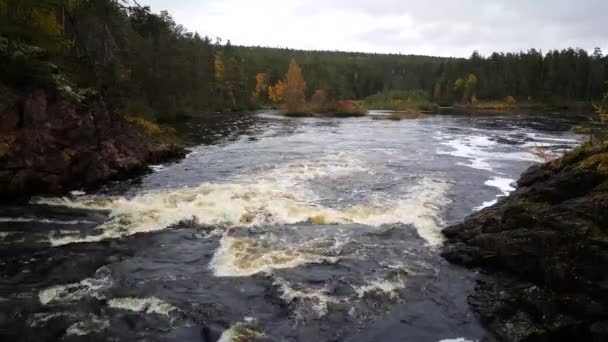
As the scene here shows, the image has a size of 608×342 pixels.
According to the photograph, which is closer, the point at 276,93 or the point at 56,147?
the point at 56,147

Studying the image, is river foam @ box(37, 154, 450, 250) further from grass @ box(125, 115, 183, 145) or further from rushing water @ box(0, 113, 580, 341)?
grass @ box(125, 115, 183, 145)

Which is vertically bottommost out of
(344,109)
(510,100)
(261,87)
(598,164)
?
(598,164)

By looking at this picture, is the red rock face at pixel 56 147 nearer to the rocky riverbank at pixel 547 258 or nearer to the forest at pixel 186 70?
the forest at pixel 186 70

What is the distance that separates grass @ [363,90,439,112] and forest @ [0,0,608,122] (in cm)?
779

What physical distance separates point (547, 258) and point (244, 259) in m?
6.77

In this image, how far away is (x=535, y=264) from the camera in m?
9.94

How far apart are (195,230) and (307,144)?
20865 mm

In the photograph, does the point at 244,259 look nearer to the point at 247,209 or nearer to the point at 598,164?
the point at 247,209

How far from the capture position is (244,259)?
1141 centimetres

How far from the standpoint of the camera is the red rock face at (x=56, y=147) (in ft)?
50.4

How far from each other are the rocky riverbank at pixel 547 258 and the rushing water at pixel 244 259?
2.22ft

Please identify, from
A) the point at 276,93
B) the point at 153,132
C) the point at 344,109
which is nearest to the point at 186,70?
the point at 153,132

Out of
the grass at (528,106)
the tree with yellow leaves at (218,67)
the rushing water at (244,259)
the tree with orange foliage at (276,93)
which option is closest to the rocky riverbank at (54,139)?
the rushing water at (244,259)

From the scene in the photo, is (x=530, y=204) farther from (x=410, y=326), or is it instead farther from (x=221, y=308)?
(x=221, y=308)
